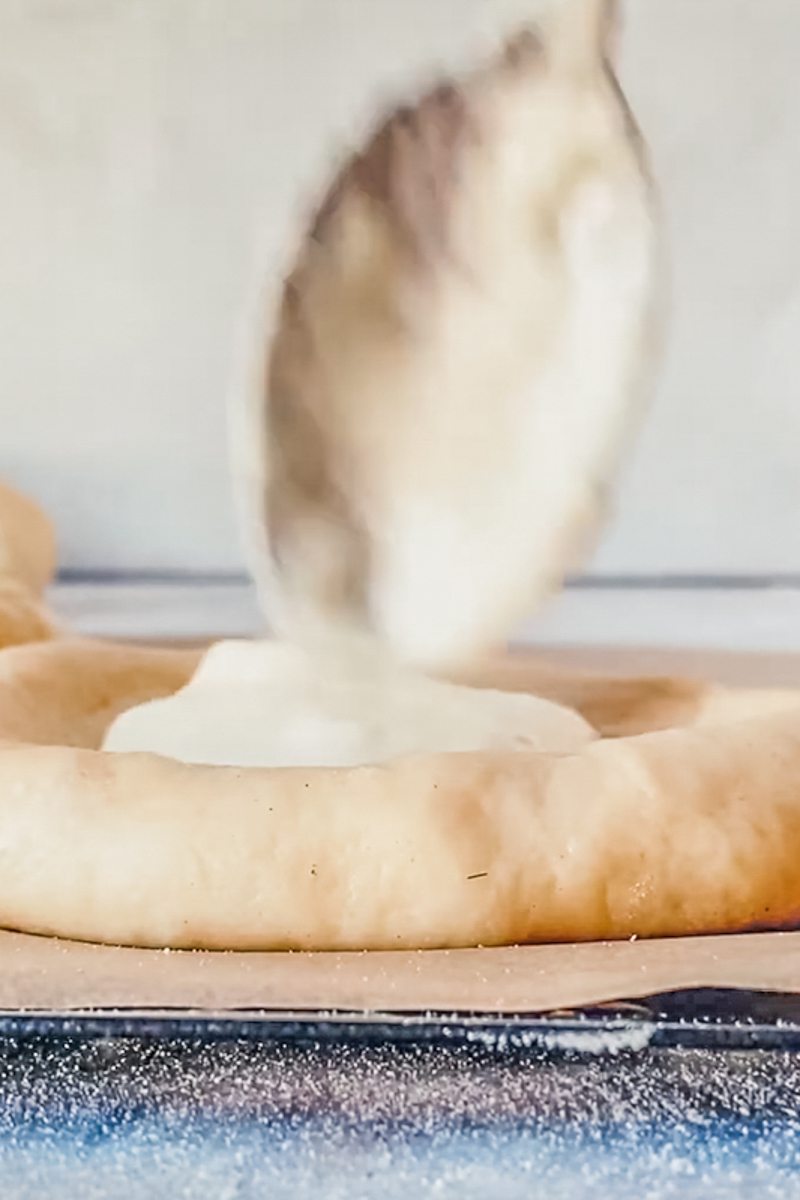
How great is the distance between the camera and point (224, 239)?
1281 mm

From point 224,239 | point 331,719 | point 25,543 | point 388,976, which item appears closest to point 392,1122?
point 388,976

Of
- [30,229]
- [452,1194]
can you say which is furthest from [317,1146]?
[30,229]

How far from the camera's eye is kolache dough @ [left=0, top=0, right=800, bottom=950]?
48 centimetres

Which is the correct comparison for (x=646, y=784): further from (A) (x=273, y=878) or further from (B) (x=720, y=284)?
(B) (x=720, y=284)

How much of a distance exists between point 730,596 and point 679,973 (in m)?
0.87

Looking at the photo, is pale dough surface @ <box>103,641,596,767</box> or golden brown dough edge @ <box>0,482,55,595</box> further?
golden brown dough edge @ <box>0,482,55,595</box>

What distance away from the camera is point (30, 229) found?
1.29 meters

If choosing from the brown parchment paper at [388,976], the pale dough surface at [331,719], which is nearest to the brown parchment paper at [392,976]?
the brown parchment paper at [388,976]

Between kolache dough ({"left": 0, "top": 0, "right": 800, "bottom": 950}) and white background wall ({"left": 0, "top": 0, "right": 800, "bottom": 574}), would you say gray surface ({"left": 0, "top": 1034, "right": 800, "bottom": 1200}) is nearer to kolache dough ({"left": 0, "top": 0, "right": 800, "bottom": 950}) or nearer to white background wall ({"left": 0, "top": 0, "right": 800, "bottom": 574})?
kolache dough ({"left": 0, "top": 0, "right": 800, "bottom": 950})

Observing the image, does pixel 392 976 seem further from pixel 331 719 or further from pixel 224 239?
pixel 224 239

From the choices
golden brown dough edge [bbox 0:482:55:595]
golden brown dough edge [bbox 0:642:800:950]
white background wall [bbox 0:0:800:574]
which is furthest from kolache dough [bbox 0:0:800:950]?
white background wall [bbox 0:0:800:574]

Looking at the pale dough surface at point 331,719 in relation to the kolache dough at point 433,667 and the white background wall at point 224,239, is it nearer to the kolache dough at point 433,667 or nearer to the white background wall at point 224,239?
the kolache dough at point 433,667

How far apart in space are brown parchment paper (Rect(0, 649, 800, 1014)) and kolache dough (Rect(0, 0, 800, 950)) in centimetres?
2

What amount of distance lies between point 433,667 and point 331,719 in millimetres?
58
